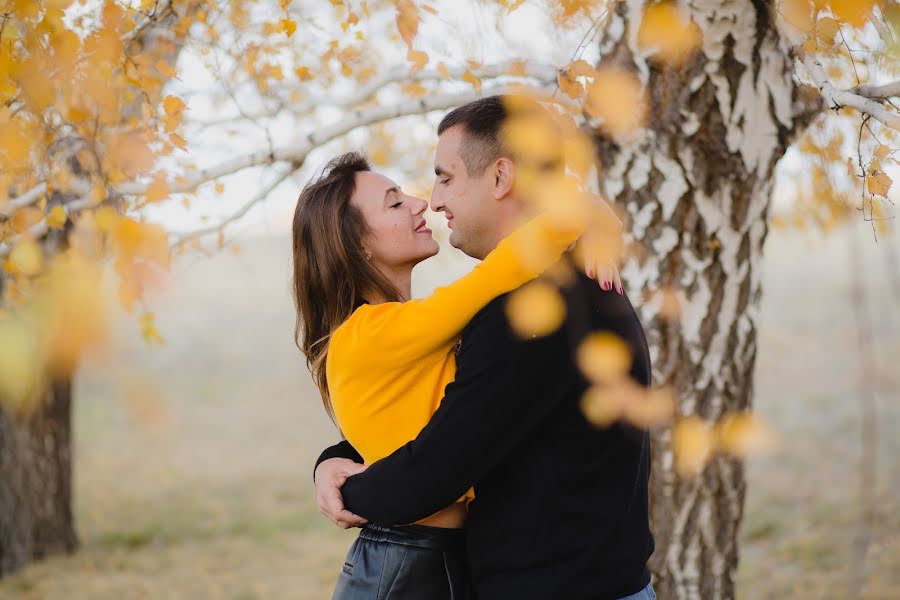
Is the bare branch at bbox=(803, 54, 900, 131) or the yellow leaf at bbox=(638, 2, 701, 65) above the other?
the yellow leaf at bbox=(638, 2, 701, 65)

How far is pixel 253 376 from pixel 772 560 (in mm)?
9876

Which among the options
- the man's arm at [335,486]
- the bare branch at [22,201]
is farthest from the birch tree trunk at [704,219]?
the bare branch at [22,201]

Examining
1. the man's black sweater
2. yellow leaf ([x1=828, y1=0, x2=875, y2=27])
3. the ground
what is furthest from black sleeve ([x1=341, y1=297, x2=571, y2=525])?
the ground

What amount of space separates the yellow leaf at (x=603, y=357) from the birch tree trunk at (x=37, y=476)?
4.94 meters

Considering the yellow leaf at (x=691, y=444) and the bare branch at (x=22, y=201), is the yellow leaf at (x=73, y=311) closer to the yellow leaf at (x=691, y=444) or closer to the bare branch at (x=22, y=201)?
the bare branch at (x=22, y=201)

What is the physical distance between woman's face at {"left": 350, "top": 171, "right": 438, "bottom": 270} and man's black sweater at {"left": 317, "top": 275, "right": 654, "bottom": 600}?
515mm

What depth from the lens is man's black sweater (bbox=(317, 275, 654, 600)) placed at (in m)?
1.59

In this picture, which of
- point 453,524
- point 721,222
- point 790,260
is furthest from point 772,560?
point 790,260

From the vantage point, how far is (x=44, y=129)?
2.80 m

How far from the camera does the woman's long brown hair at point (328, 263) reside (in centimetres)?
212

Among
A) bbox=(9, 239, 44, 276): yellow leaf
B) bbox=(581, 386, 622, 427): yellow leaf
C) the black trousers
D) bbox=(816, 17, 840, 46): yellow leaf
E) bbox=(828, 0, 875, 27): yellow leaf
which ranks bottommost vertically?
the black trousers

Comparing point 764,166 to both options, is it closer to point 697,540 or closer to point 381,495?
point 697,540

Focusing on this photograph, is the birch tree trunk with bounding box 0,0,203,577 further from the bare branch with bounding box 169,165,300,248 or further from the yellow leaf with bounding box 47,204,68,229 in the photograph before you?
the yellow leaf with bounding box 47,204,68,229

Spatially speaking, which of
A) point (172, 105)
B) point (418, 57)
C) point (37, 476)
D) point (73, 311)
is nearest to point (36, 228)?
point (172, 105)
